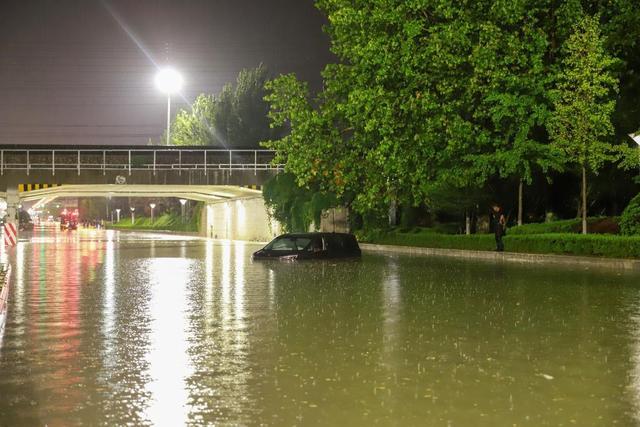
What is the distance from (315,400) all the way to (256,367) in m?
1.97

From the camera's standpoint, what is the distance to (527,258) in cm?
3559

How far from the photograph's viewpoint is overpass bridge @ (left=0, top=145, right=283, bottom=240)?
213ft

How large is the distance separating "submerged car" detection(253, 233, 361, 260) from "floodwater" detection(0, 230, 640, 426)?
11.0m

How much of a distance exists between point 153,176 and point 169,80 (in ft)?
67.3

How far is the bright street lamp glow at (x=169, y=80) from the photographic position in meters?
84.2

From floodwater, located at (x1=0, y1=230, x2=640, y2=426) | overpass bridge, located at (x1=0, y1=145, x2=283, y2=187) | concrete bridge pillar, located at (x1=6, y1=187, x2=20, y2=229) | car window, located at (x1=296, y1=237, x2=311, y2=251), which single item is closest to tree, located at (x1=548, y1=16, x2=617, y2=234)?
car window, located at (x1=296, y1=237, x2=311, y2=251)

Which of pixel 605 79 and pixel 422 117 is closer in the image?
pixel 605 79

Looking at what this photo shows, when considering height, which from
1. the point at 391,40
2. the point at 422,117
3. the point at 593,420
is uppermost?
the point at 391,40

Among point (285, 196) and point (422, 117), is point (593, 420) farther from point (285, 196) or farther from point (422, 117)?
point (285, 196)

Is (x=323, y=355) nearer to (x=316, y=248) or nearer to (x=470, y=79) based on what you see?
(x=316, y=248)

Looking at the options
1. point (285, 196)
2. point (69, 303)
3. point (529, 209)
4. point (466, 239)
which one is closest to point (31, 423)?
point (69, 303)

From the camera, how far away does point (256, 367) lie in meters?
10.6

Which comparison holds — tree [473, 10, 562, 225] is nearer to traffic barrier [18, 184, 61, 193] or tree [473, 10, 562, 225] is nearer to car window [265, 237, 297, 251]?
car window [265, 237, 297, 251]

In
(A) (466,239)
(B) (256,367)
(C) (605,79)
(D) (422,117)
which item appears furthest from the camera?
(A) (466,239)
